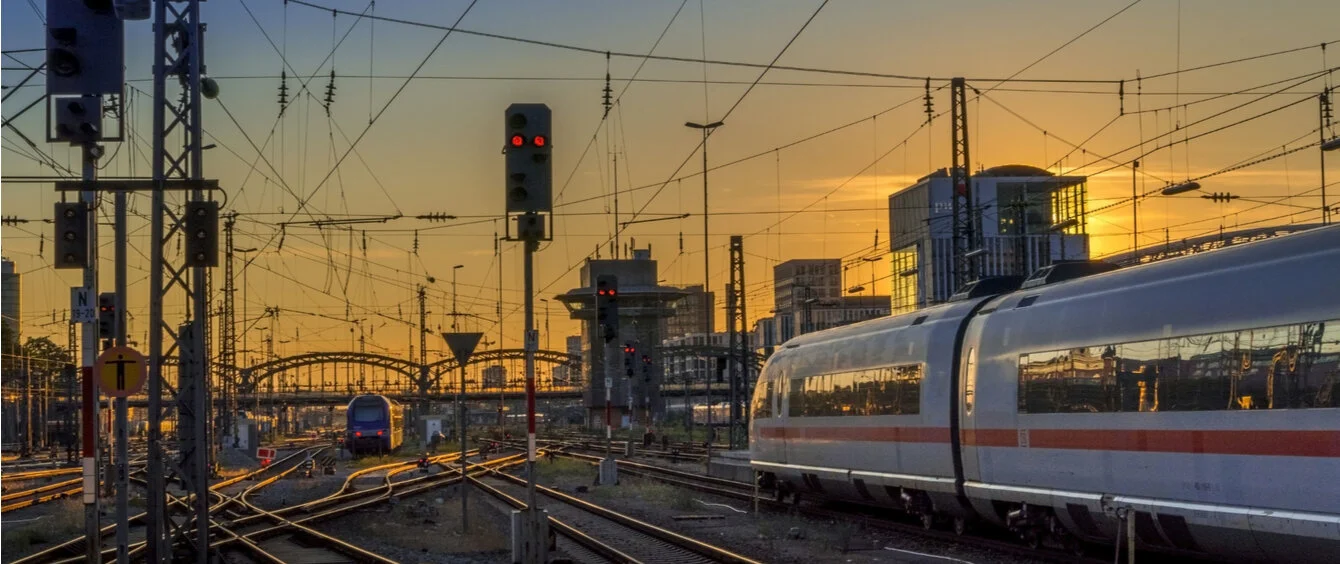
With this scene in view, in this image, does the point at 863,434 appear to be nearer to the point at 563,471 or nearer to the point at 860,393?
the point at 860,393

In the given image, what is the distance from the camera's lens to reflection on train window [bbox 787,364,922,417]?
23609 millimetres

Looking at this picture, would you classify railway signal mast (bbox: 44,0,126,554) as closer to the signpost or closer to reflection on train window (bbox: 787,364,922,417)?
the signpost

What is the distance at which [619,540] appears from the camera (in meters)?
25.6

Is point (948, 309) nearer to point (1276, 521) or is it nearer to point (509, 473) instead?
point (1276, 521)

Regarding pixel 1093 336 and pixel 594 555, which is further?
pixel 594 555

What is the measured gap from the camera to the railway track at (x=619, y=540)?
22.1 m

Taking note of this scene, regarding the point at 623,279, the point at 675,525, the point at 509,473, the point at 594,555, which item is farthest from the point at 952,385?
the point at 623,279

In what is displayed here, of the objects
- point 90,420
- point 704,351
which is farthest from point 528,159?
point 704,351

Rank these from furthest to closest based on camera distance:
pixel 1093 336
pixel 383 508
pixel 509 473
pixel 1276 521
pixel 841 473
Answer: pixel 509 473 < pixel 383 508 < pixel 841 473 < pixel 1093 336 < pixel 1276 521

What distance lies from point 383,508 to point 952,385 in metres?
17.3

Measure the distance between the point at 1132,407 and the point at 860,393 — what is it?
9.32m

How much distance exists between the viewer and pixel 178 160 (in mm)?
23125

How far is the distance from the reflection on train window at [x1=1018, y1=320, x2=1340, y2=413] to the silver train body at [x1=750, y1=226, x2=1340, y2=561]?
2 centimetres

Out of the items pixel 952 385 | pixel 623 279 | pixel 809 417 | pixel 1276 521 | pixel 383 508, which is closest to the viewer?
pixel 1276 521
